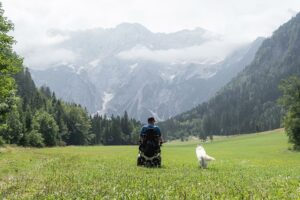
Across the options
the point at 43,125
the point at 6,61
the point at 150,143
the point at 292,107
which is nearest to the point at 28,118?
the point at 43,125

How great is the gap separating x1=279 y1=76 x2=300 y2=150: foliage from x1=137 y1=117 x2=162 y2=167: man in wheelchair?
6092 cm

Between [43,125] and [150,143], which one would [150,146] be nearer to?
[150,143]

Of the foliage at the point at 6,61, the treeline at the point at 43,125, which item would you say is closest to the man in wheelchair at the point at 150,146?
the foliage at the point at 6,61

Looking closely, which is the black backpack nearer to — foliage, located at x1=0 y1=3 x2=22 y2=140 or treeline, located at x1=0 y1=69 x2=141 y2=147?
foliage, located at x1=0 y1=3 x2=22 y2=140

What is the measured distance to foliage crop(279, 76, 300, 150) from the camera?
286ft

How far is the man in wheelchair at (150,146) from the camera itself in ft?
102

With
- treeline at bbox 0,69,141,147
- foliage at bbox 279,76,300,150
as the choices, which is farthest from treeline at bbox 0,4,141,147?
foliage at bbox 279,76,300,150

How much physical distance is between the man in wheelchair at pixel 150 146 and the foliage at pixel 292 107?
6092cm

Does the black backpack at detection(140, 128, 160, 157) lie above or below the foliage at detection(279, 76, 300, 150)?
below

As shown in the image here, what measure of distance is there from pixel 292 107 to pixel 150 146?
65.4 metres

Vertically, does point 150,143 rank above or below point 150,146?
above

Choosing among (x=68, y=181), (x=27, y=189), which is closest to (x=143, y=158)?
(x=68, y=181)

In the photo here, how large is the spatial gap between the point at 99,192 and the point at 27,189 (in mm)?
3715

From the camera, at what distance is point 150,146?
31.2 m
